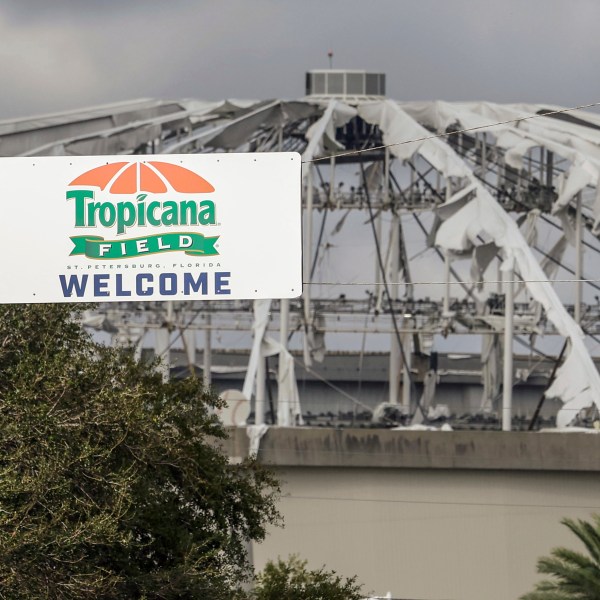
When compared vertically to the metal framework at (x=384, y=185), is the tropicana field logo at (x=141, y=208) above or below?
below

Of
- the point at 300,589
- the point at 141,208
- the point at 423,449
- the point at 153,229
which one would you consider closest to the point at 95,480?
the point at 141,208

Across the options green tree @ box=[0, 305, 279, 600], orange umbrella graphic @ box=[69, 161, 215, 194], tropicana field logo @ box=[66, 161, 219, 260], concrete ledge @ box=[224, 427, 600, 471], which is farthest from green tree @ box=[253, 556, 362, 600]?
concrete ledge @ box=[224, 427, 600, 471]

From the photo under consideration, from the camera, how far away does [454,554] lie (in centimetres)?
4828

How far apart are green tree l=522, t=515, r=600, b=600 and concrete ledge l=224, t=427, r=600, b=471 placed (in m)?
8.60

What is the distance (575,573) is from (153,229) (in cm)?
1980

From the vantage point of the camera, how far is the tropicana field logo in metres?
19.0

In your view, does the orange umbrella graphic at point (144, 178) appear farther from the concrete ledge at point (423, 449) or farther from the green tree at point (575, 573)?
the concrete ledge at point (423, 449)

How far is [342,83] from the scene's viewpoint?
5594 cm

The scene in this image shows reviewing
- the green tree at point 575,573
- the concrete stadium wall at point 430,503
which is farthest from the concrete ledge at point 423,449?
the green tree at point 575,573

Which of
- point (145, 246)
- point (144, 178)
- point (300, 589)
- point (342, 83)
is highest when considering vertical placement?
point (342, 83)

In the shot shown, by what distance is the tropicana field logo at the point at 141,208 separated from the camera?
19016 mm

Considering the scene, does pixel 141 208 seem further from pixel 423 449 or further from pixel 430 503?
pixel 430 503

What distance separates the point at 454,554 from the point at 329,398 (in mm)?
32217

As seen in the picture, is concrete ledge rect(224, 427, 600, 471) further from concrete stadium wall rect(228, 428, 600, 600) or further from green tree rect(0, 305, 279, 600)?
green tree rect(0, 305, 279, 600)
